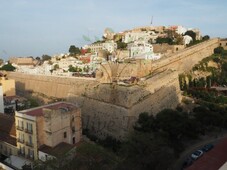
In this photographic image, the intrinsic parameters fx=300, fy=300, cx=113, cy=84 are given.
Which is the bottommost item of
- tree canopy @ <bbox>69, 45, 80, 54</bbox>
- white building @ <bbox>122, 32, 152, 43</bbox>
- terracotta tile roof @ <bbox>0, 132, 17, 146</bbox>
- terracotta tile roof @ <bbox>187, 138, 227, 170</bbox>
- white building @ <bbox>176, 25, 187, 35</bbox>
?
terracotta tile roof @ <bbox>0, 132, 17, 146</bbox>

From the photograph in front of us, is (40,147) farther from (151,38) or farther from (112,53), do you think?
(151,38)

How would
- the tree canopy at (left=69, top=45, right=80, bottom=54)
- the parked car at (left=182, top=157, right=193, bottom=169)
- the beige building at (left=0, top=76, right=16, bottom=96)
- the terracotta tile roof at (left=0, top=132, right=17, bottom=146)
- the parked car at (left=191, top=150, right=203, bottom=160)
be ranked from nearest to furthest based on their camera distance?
the parked car at (left=182, top=157, right=193, bottom=169), the parked car at (left=191, top=150, right=203, bottom=160), the terracotta tile roof at (left=0, top=132, right=17, bottom=146), the beige building at (left=0, top=76, right=16, bottom=96), the tree canopy at (left=69, top=45, right=80, bottom=54)

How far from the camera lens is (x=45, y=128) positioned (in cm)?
1784

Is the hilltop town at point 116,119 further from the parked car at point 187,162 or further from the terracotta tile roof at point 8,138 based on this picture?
the parked car at point 187,162

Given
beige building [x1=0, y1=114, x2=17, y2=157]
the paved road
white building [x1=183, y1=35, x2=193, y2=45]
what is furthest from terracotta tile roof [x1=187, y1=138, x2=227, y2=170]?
white building [x1=183, y1=35, x2=193, y2=45]

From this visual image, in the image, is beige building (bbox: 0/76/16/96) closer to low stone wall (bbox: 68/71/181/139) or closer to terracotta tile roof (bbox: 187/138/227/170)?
low stone wall (bbox: 68/71/181/139)

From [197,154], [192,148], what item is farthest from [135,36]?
[197,154]

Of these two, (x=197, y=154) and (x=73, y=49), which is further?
(x=73, y=49)

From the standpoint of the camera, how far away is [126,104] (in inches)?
840

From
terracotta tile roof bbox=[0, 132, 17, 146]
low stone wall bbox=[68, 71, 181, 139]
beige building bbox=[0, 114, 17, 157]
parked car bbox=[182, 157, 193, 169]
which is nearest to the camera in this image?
parked car bbox=[182, 157, 193, 169]

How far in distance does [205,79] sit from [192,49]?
648 centimetres

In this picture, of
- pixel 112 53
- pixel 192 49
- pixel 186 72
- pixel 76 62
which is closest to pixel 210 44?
pixel 192 49

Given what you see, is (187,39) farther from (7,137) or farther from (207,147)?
(7,137)

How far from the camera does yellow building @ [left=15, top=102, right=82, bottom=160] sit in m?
17.7
